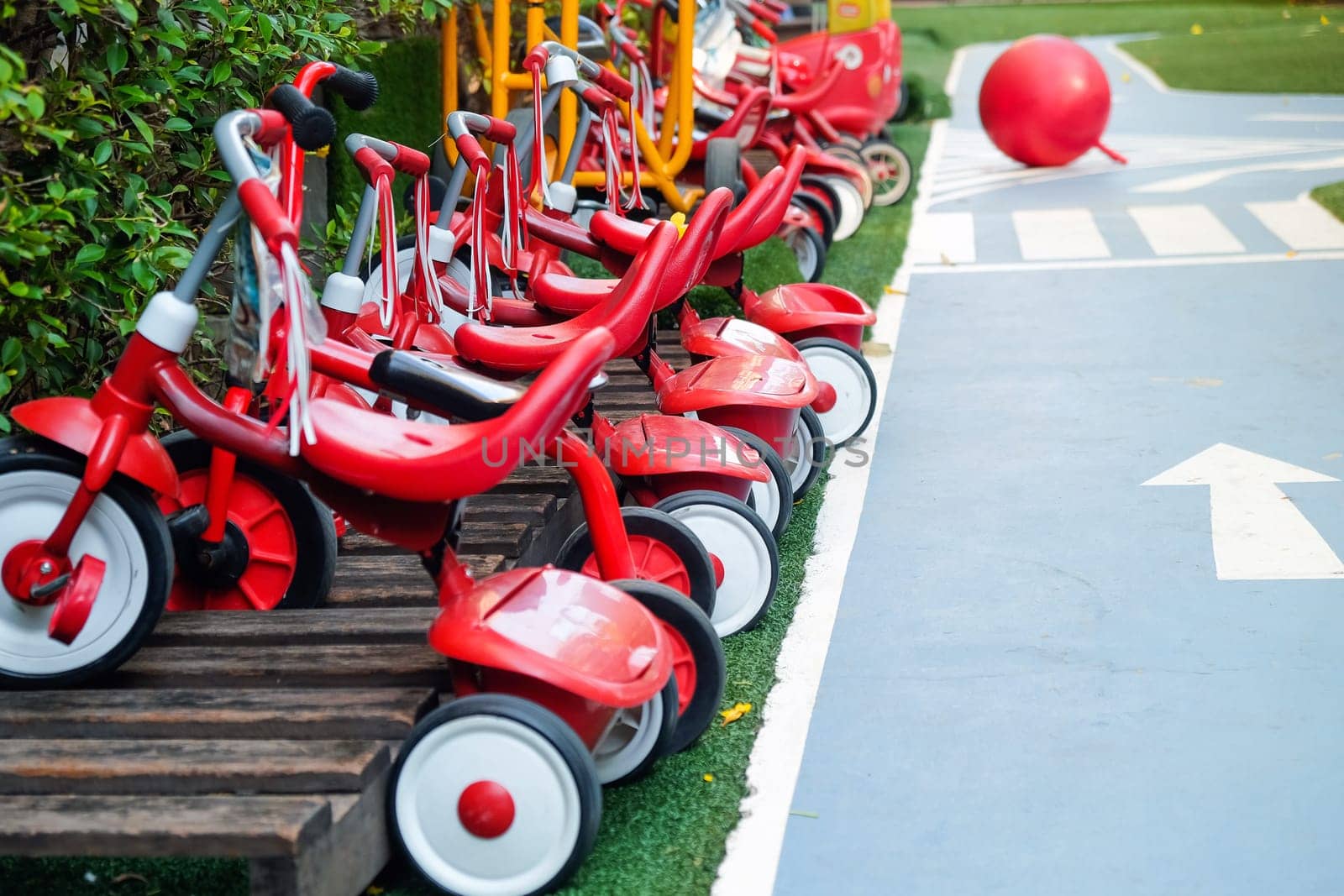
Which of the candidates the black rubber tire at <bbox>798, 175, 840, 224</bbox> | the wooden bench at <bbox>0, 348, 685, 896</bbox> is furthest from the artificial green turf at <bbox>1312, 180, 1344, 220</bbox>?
the wooden bench at <bbox>0, 348, 685, 896</bbox>

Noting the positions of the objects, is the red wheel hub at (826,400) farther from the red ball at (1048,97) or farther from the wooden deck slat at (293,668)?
the red ball at (1048,97)

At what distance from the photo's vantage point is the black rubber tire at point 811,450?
178 inches

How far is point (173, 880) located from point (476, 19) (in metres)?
4.95

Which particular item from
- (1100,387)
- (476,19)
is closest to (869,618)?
(1100,387)

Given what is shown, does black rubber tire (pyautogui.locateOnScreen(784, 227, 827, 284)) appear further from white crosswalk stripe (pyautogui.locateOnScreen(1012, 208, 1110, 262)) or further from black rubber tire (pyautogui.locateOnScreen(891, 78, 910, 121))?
black rubber tire (pyautogui.locateOnScreen(891, 78, 910, 121))

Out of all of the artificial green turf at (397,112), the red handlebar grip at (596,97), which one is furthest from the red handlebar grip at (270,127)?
the artificial green turf at (397,112)

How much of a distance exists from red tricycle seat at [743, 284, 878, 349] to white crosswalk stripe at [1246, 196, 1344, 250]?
4262 mm

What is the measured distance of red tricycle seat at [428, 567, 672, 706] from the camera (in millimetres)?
2492

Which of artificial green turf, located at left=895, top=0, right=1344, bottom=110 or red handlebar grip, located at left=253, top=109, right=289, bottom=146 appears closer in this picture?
red handlebar grip, located at left=253, top=109, right=289, bottom=146

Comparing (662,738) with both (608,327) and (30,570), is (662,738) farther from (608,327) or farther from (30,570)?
(30,570)

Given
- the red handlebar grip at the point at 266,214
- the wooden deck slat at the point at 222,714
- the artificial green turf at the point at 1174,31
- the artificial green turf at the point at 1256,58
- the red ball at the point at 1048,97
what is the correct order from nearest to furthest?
the red handlebar grip at the point at 266,214 < the wooden deck slat at the point at 222,714 < the red ball at the point at 1048,97 < the artificial green turf at the point at 1256,58 < the artificial green turf at the point at 1174,31

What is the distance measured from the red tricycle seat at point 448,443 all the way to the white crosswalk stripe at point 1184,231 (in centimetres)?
661

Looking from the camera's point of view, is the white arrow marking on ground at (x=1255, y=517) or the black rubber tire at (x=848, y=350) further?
the black rubber tire at (x=848, y=350)

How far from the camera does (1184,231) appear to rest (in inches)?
358
